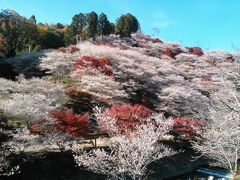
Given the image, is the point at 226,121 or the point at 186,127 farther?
the point at 186,127

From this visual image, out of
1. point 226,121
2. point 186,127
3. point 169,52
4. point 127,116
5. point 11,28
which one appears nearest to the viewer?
point 226,121

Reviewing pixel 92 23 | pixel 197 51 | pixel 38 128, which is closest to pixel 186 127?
pixel 38 128

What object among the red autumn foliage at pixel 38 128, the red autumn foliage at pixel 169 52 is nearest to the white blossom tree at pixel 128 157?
the red autumn foliage at pixel 38 128

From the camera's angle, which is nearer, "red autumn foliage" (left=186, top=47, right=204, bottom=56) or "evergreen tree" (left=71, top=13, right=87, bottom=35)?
"evergreen tree" (left=71, top=13, right=87, bottom=35)

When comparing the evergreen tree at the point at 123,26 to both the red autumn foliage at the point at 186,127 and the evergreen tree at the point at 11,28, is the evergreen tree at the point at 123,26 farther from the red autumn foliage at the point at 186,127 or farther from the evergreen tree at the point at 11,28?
the red autumn foliage at the point at 186,127

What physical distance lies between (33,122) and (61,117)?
84.8 inches

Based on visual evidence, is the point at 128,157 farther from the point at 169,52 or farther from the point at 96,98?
the point at 169,52

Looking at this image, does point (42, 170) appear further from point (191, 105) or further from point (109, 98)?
point (191, 105)

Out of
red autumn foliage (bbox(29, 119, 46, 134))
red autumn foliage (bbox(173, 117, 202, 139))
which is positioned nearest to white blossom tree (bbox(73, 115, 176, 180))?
red autumn foliage (bbox(29, 119, 46, 134))

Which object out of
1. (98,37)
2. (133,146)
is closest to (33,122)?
(133,146)

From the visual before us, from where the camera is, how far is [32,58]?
25312 millimetres

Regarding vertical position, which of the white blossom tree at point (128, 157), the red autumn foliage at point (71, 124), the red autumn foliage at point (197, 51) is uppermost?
the red autumn foliage at point (197, 51)

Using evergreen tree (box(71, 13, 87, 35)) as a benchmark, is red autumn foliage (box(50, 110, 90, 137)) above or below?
below

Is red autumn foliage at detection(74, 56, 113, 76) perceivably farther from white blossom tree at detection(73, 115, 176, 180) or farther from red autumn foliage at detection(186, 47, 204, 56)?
red autumn foliage at detection(186, 47, 204, 56)
